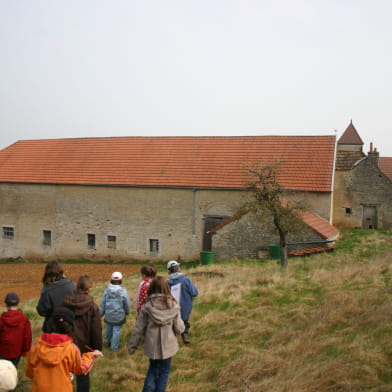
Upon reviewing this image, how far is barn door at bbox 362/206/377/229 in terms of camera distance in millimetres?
27047

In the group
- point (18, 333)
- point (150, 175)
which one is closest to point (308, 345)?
point (18, 333)

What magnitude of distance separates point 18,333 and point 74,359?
1.73 meters

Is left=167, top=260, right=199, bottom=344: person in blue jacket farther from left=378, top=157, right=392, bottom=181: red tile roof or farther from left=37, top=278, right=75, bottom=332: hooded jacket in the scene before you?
left=378, top=157, right=392, bottom=181: red tile roof

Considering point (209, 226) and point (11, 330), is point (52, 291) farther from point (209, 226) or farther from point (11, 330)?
point (209, 226)

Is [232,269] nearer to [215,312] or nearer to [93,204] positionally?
[215,312]

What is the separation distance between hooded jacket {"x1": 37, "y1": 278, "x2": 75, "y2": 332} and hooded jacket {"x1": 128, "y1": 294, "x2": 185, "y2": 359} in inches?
54.0

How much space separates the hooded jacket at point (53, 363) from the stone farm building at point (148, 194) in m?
15.3

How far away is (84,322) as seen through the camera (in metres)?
5.33

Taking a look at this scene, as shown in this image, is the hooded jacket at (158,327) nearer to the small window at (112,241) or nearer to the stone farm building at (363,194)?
the small window at (112,241)

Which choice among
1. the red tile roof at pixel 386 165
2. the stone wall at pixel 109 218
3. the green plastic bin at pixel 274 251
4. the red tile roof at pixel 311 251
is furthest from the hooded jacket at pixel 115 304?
the red tile roof at pixel 386 165

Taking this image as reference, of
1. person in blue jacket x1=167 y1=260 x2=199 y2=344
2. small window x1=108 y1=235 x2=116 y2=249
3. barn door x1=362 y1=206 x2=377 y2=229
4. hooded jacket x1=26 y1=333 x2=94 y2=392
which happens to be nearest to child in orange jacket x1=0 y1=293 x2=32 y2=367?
hooded jacket x1=26 y1=333 x2=94 y2=392

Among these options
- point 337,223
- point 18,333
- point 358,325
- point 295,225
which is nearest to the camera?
point 18,333

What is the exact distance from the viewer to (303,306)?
8344mm

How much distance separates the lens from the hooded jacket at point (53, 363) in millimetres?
4086
